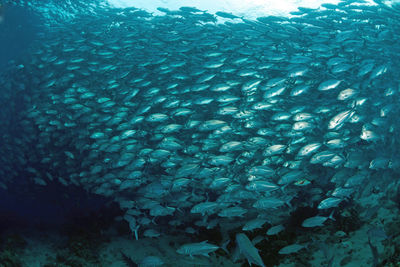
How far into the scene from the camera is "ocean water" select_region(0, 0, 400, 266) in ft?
21.9

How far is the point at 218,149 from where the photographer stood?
7.41 meters

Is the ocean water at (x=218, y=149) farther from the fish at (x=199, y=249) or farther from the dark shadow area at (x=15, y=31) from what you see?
the dark shadow area at (x=15, y=31)

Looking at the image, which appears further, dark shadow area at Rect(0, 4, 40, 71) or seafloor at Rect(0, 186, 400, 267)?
dark shadow area at Rect(0, 4, 40, 71)

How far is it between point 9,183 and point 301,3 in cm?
1916

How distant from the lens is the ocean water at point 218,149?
262 inches

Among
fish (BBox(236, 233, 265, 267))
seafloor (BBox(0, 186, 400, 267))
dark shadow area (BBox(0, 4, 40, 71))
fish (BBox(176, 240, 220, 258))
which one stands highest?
dark shadow area (BBox(0, 4, 40, 71))

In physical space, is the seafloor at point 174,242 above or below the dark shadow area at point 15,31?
below

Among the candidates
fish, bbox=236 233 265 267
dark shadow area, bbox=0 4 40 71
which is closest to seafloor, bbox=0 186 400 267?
A: fish, bbox=236 233 265 267

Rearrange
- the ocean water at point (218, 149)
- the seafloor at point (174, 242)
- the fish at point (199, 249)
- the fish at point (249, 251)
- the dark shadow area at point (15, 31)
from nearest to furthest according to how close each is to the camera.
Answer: the fish at point (249, 251) → the fish at point (199, 249) → the ocean water at point (218, 149) → the seafloor at point (174, 242) → the dark shadow area at point (15, 31)

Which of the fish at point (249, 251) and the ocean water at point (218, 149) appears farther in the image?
the ocean water at point (218, 149)

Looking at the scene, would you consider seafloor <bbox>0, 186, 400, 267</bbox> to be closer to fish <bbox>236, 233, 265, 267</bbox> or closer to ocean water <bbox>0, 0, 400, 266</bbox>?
ocean water <bbox>0, 0, 400, 266</bbox>

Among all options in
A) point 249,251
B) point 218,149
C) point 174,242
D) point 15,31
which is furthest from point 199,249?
point 15,31

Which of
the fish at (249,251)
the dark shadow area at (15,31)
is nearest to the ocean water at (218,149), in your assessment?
the fish at (249,251)

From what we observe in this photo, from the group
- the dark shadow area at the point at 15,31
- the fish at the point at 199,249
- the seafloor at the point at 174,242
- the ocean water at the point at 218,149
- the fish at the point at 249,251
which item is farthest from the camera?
the dark shadow area at the point at 15,31
